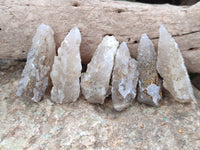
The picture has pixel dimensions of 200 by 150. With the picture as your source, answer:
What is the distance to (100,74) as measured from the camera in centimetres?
164

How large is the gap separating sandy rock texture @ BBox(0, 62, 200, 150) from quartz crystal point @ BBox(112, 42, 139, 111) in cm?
10

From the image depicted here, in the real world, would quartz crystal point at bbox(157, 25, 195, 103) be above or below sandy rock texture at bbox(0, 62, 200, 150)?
above

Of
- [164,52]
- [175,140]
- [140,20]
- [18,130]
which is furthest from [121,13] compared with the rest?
[18,130]

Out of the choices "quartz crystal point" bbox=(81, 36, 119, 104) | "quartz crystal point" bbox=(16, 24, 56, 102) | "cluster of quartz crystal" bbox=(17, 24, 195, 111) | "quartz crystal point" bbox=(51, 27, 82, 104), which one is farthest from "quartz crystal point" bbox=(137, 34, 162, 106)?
"quartz crystal point" bbox=(16, 24, 56, 102)

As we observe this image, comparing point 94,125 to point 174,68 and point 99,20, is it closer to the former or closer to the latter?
point 174,68

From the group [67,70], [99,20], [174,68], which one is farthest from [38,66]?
[174,68]

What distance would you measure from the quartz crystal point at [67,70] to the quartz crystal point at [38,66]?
0.44 ft

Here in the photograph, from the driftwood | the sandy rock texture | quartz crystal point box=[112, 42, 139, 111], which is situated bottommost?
the sandy rock texture

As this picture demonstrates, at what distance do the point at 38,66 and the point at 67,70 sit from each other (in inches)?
11.6

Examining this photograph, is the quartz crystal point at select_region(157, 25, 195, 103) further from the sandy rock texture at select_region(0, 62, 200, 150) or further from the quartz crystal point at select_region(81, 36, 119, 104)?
the quartz crystal point at select_region(81, 36, 119, 104)

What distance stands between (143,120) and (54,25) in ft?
3.92

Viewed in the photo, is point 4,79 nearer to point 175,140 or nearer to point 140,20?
point 140,20

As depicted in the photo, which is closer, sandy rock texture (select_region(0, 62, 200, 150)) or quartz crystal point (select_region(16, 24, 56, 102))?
sandy rock texture (select_region(0, 62, 200, 150))

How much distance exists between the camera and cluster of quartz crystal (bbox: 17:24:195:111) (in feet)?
5.29
